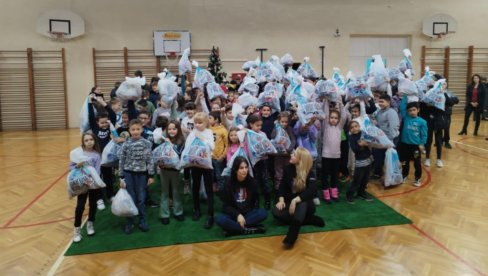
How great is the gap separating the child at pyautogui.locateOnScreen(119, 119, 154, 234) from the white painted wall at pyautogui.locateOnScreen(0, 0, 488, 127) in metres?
8.25

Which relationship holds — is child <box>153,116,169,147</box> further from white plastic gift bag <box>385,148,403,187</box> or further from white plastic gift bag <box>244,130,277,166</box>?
white plastic gift bag <box>385,148,403,187</box>

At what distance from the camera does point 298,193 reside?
3846mm

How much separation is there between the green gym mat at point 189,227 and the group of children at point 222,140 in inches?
4.3

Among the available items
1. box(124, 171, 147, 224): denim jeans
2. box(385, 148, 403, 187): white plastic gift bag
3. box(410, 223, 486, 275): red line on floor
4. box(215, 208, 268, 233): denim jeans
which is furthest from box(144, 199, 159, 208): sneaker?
box(385, 148, 403, 187): white plastic gift bag

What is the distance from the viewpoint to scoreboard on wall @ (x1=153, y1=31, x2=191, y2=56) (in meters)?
11.4

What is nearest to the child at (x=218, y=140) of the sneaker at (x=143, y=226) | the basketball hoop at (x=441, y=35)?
the sneaker at (x=143, y=226)

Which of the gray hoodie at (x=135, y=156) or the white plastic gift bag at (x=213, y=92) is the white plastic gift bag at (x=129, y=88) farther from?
the gray hoodie at (x=135, y=156)

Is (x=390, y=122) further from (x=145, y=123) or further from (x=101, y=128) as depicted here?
(x=101, y=128)

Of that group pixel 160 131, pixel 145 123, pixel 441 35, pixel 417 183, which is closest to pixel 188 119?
pixel 145 123

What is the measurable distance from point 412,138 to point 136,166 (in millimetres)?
3758

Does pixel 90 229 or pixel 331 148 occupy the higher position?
pixel 331 148

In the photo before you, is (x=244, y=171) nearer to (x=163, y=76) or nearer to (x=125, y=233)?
(x=125, y=233)

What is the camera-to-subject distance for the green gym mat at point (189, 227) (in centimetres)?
362

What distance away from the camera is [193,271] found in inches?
122
